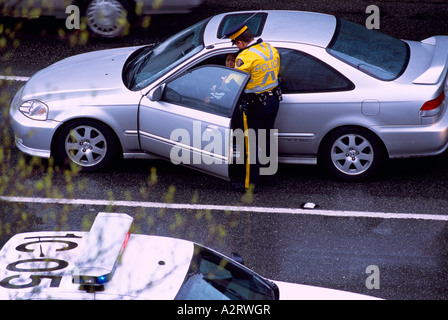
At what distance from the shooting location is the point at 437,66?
7965 millimetres

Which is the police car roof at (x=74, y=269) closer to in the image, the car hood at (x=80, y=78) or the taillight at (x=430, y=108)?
the car hood at (x=80, y=78)

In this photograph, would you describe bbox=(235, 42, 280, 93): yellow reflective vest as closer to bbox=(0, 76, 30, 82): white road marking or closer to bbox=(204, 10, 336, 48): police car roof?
bbox=(204, 10, 336, 48): police car roof

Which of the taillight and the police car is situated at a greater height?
the taillight

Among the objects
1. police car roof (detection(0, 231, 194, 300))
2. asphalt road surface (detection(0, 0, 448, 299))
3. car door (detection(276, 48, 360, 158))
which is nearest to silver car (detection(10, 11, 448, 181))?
car door (detection(276, 48, 360, 158))

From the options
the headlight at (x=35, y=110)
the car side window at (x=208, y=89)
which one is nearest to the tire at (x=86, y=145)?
the headlight at (x=35, y=110)

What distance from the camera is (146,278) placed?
4164mm

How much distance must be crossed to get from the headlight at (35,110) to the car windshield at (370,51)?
10.0 feet

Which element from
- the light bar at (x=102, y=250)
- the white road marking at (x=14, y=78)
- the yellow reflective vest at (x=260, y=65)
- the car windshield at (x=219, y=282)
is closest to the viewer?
the light bar at (x=102, y=250)

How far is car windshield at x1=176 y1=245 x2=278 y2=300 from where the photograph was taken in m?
4.34

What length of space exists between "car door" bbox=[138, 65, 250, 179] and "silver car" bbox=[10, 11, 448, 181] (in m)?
0.01

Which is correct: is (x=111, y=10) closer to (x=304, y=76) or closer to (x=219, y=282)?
(x=304, y=76)

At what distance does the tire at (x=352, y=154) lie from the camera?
787 cm

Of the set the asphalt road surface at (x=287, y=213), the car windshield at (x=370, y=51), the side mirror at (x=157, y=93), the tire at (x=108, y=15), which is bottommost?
the asphalt road surface at (x=287, y=213)

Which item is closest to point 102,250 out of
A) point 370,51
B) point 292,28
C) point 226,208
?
point 226,208
